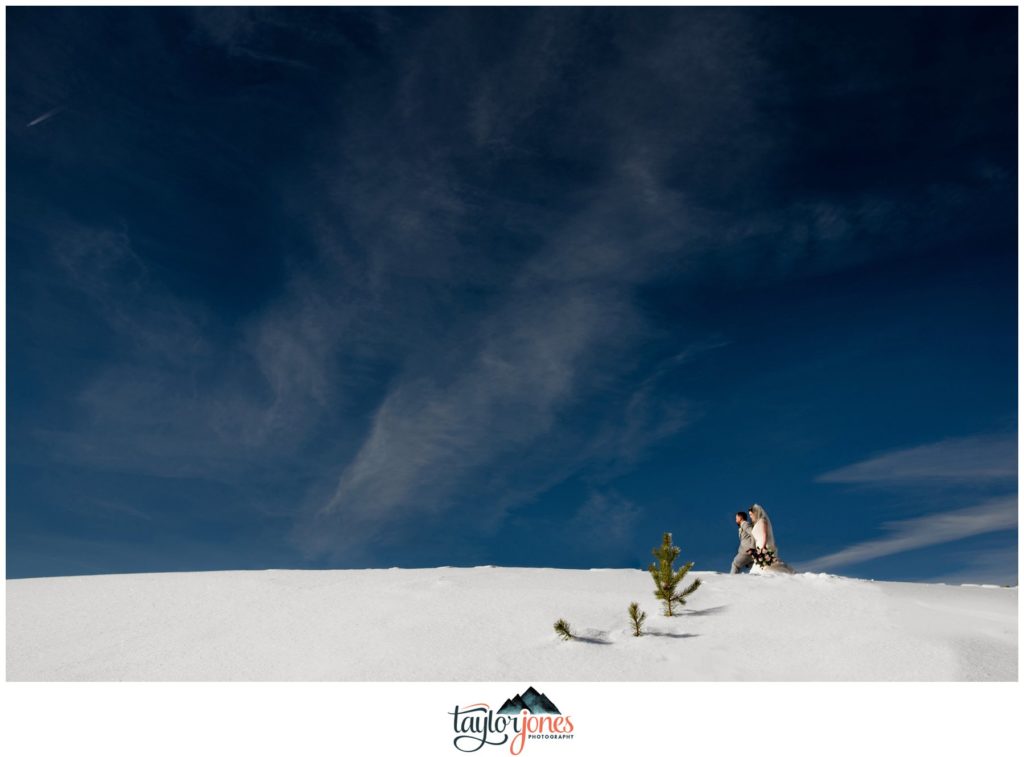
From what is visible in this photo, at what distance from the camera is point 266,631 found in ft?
29.0

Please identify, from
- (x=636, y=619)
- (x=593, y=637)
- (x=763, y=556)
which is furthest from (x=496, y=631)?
(x=763, y=556)

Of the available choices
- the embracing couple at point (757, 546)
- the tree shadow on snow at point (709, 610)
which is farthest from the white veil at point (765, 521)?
the tree shadow on snow at point (709, 610)

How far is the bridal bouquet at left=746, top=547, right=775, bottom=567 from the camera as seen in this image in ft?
43.4

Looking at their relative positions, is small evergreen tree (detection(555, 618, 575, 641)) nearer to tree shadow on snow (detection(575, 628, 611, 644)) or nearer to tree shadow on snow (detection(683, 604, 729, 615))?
tree shadow on snow (detection(575, 628, 611, 644))

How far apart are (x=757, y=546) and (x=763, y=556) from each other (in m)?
0.35

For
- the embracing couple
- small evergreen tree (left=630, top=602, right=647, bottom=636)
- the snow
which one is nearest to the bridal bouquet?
the embracing couple

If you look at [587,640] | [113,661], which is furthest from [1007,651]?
[113,661]

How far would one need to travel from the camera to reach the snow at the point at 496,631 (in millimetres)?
7309

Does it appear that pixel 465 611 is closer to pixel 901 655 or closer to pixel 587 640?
pixel 587 640
